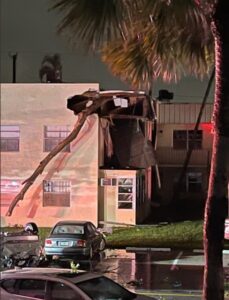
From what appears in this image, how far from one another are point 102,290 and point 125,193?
52.9ft

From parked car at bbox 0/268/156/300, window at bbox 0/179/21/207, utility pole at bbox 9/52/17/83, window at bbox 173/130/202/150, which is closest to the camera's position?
parked car at bbox 0/268/156/300

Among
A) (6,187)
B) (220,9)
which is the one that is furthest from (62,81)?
(220,9)

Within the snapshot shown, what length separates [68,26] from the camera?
6.10 m

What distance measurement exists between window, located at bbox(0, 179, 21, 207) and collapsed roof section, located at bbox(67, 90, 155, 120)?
3548mm

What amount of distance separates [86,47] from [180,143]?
22.9m

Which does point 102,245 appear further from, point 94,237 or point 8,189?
point 8,189

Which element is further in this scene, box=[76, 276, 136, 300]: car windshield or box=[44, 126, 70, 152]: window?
box=[44, 126, 70, 152]: window

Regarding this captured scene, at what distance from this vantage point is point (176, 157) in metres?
28.4

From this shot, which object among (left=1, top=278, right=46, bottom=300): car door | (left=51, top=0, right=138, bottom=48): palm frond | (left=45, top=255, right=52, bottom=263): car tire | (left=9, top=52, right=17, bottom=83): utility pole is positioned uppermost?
(left=9, top=52, right=17, bottom=83): utility pole

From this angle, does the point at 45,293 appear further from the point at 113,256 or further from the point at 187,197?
the point at 187,197

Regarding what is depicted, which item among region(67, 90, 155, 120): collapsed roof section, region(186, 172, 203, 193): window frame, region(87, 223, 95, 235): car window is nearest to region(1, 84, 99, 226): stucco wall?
region(67, 90, 155, 120): collapsed roof section

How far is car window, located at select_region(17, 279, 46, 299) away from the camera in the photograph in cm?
855

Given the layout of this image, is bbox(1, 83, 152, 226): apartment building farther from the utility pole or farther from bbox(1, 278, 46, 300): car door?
bbox(1, 278, 46, 300): car door

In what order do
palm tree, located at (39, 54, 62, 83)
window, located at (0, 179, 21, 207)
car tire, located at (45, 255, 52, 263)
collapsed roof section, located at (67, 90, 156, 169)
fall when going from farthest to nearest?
window, located at (0, 179, 21, 207) < collapsed roof section, located at (67, 90, 156, 169) < palm tree, located at (39, 54, 62, 83) < car tire, located at (45, 255, 52, 263)
